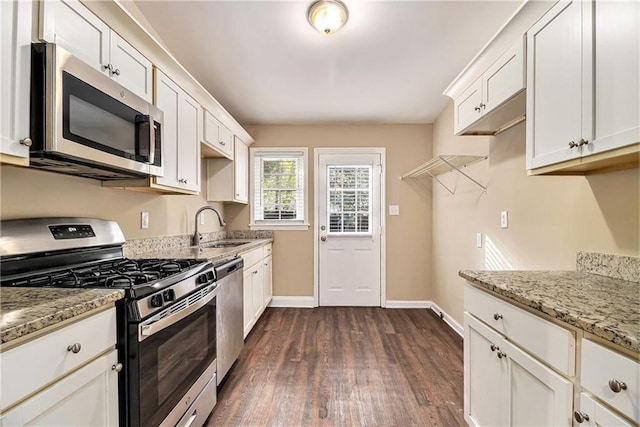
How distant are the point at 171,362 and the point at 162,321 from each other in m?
→ 0.26

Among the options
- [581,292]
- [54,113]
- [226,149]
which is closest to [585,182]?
[581,292]

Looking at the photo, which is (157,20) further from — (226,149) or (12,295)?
(12,295)

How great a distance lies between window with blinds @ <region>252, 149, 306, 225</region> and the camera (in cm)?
391

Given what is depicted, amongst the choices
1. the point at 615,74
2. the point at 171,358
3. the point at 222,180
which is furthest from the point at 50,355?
the point at 222,180

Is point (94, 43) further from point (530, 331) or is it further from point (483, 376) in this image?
point (483, 376)

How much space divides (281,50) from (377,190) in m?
2.14

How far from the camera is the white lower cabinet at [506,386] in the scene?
934 millimetres

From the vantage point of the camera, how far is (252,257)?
9.41 feet

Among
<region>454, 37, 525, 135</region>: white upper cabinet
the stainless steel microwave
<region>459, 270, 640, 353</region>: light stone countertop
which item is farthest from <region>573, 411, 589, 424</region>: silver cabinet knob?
the stainless steel microwave

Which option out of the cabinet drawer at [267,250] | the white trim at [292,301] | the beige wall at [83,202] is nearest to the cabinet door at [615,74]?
the beige wall at [83,202]

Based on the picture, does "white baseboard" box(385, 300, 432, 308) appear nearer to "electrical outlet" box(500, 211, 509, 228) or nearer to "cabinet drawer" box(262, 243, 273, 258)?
"cabinet drawer" box(262, 243, 273, 258)

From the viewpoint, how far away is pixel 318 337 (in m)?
2.86

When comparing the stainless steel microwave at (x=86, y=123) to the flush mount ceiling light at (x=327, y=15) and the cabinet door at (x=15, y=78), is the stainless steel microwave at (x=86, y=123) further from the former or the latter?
the flush mount ceiling light at (x=327, y=15)

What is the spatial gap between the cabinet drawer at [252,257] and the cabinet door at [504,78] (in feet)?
7.09
